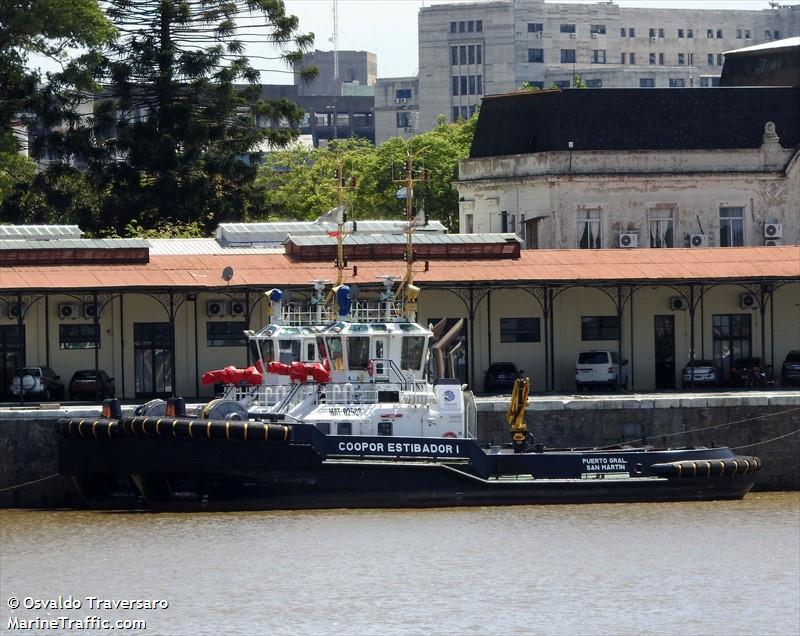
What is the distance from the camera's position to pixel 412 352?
153 ft

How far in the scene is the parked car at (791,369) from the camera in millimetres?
58875

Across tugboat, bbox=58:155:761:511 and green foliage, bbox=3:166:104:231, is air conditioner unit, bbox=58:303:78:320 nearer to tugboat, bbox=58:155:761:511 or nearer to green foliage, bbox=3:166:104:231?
tugboat, bbox=58:155:761:511

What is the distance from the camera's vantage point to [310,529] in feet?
139

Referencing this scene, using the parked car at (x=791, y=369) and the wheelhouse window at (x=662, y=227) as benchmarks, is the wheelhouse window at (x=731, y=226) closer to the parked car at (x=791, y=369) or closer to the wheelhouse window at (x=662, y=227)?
the wheelhouse window at (x=662, y=227)

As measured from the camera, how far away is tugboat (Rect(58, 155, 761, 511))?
146 feet

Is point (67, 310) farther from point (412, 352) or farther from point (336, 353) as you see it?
point (412, 352)

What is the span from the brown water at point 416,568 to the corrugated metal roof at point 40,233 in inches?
604

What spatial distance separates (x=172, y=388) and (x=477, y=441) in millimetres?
10924

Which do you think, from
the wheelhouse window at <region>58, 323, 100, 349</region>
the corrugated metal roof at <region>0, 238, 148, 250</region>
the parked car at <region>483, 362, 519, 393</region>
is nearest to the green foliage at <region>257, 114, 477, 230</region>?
the corrugated metal roof at <region>0, 238, 148, 250</region>

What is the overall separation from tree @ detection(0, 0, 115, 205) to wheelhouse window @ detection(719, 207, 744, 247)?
22.7 m

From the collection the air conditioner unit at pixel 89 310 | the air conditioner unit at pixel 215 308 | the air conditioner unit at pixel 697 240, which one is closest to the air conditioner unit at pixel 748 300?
the air conditioner unit at pixel 697 240

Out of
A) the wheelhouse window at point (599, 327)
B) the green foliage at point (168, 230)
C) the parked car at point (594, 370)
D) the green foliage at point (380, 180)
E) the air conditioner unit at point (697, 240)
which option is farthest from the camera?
the green foliage at point (380, 180)

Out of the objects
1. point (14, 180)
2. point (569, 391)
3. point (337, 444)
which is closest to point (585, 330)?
point (569, 391)

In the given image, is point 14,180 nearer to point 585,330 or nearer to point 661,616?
point 585,330
